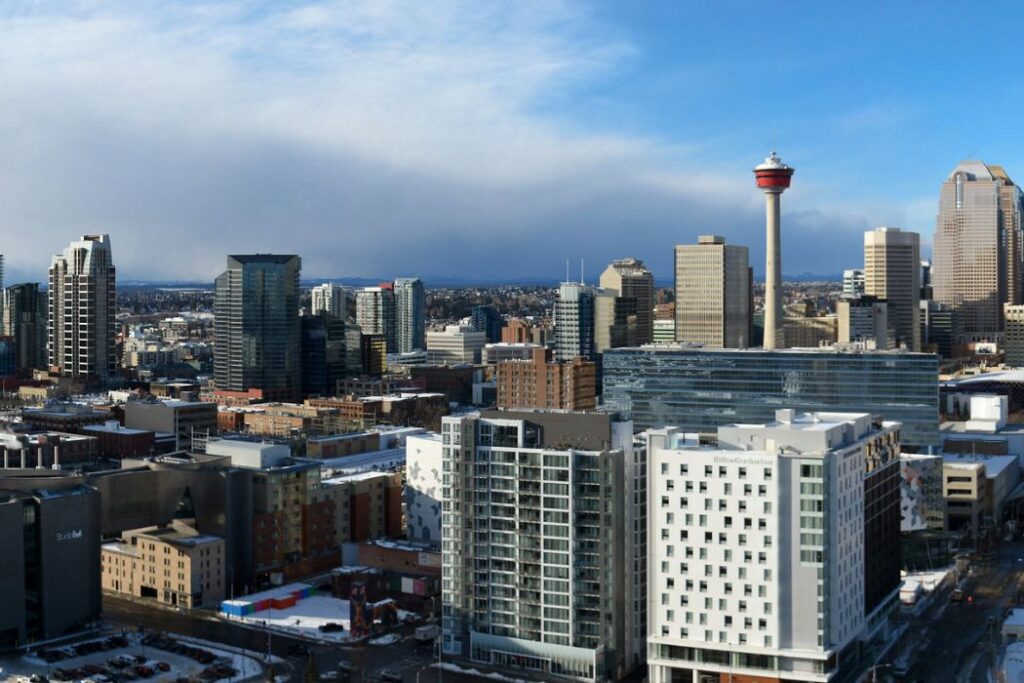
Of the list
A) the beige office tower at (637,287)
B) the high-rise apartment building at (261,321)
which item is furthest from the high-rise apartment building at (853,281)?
the high-rise apartment building at (261,321)

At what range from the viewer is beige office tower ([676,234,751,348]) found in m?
124

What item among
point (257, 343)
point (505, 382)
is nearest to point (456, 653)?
point (505, 382)

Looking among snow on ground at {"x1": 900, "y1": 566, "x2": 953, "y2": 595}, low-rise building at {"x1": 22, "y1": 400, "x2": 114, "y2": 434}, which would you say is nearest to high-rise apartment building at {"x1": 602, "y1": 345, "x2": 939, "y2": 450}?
snow on ground at {"x1": 900, "y1": 566, "x2": 953, "y2": 595}

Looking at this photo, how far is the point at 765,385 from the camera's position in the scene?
73.9m

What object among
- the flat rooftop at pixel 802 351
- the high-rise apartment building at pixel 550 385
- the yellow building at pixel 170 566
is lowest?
the yellow building at pixel 170 566

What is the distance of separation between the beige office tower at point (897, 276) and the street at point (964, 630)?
9389cm

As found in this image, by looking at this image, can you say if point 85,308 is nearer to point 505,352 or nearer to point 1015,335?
point 505,352

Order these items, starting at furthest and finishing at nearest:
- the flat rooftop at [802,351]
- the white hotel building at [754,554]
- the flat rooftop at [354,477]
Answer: the flat rooftop at [802,351]
the flat rooftop at [354,477]
the white hotel building at [754,554]

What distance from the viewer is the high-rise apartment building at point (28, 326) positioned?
14150 cm

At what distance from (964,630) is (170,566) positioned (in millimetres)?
27916

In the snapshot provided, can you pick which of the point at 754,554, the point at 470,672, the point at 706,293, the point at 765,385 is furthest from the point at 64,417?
the point at 754,554

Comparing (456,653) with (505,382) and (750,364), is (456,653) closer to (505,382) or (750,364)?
(750,364)

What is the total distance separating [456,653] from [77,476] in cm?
1440

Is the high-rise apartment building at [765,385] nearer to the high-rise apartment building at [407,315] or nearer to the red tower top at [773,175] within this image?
the red tower top at [773,175]
